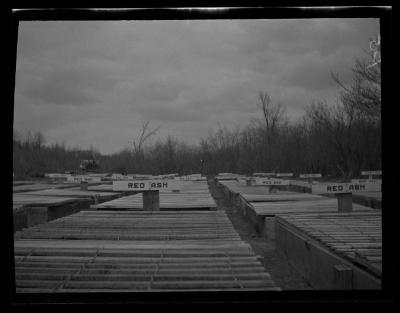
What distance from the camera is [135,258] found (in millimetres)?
3658

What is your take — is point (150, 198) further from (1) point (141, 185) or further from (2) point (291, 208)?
(2) point (291, 208)

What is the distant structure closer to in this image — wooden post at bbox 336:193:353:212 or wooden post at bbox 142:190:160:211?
wooden post at bbox 142:190:160:211

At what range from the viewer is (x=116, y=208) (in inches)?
324

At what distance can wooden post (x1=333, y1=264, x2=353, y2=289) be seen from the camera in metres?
3.25

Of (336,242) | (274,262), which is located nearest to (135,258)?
(336,242)

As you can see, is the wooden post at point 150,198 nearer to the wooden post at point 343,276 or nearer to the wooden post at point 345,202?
the wooden post at point 345,202

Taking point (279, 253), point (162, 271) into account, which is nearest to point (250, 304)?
point (162, 271)

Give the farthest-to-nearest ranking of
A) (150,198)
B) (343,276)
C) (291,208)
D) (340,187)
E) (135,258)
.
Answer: (291,208) → (150,198) → (340,187) → (135,258) → (343,276)

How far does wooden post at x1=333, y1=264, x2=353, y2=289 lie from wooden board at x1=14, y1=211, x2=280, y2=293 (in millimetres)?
694

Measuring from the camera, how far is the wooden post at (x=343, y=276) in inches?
128

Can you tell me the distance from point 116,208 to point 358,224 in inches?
190

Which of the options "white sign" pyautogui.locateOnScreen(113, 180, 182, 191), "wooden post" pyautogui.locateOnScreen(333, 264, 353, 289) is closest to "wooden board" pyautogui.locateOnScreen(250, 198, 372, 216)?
"white sign" pyautogui.locateOnScreen(113, 180, 182, 191)

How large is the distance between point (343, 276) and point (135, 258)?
1.80 metres
